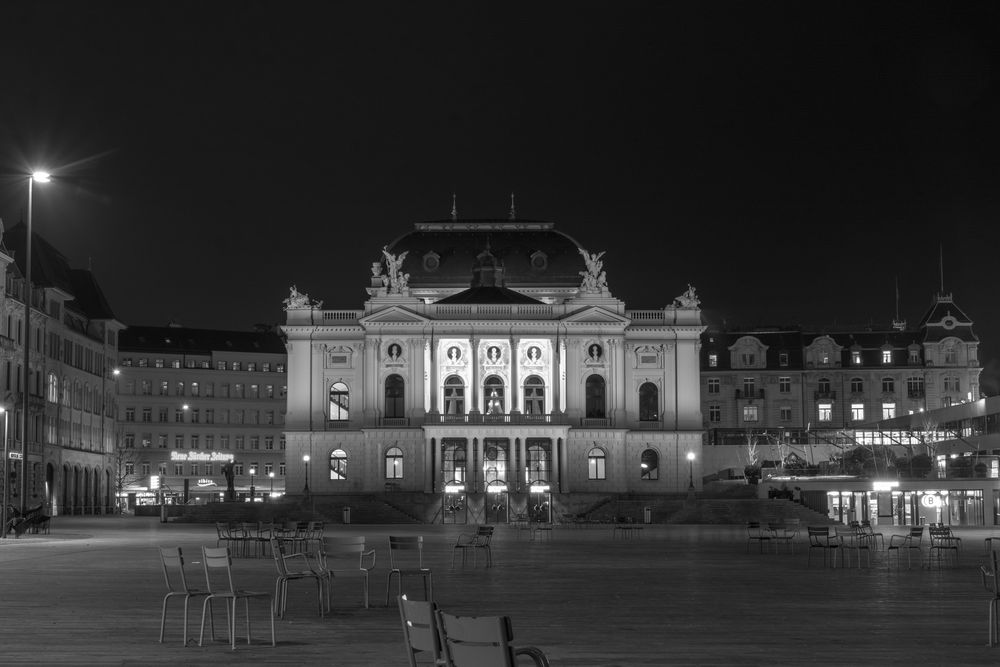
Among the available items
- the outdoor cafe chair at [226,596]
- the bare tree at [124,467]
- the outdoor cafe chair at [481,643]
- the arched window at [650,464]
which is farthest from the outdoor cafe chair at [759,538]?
the bare tree at [124,467]

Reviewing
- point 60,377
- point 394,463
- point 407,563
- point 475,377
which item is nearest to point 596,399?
point 475,377

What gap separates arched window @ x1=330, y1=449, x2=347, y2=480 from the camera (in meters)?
113

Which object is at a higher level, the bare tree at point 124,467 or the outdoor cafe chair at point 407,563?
the bare tree at point 124,467

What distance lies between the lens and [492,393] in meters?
112

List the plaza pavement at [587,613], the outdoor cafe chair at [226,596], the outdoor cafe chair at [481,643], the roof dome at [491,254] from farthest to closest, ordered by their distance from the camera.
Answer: the roof dome at [491,254], the outdoor cafe chair at [226,596], the plaza pavement at [587,613], the outdoor cafe chair at [481,643]

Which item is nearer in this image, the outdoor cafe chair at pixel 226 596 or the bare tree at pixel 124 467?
the outdoor cafe chair at pixel 226 596

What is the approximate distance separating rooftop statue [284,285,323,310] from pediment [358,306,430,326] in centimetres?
582

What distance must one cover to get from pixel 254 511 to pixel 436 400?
22697 mm

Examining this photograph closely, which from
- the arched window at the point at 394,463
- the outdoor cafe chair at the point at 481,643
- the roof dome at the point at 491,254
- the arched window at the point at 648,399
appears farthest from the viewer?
the roof dome at the point at 491,254

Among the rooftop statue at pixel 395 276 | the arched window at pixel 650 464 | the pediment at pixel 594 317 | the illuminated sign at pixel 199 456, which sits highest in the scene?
the rooftop statue at pixel 395 276

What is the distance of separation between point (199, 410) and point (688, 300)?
195 ft

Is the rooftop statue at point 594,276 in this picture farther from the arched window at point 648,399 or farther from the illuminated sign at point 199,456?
the illuminated sign at point 199,456

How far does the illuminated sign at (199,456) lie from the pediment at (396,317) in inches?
1551

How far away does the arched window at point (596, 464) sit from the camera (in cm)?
11169
